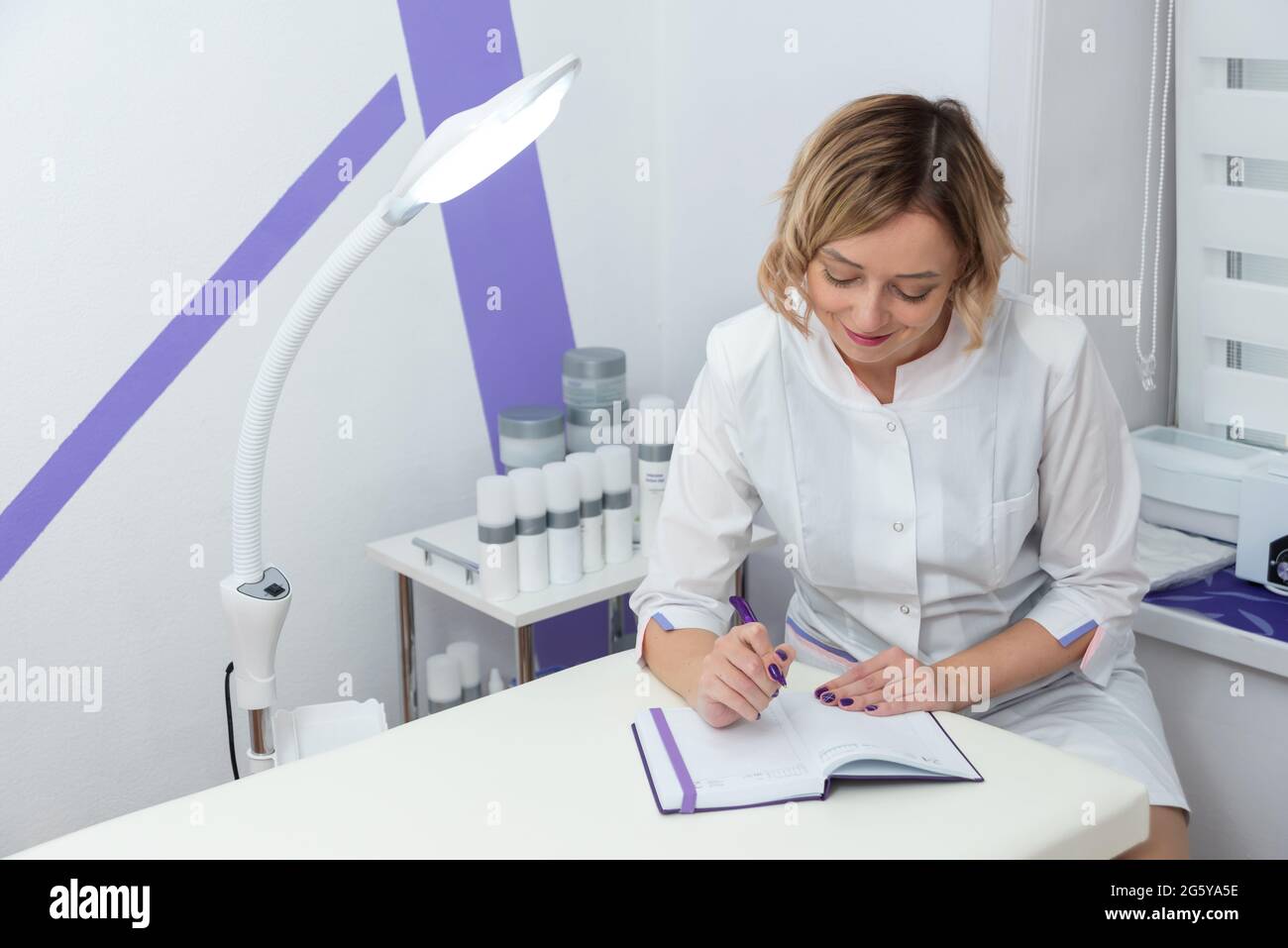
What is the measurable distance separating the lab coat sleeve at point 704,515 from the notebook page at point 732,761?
275 millimetres

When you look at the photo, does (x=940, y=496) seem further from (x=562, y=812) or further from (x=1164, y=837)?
(x=562, y=812)

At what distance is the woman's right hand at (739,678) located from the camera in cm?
126

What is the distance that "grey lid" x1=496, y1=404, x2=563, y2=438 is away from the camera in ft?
6.97

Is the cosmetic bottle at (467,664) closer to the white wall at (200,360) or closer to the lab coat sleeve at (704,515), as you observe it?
the white wall at (200,360)

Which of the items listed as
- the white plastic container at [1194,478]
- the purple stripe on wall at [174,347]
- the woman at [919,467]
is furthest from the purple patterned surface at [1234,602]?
the purple stripe on wall at [174,347]

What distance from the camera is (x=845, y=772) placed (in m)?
1.16

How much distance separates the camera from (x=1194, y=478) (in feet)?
6.54

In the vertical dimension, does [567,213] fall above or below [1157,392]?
above

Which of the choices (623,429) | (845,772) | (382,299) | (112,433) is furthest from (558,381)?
(845,772)

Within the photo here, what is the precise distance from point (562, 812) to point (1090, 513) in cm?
77

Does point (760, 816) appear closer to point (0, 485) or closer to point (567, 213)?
point (0, 485)

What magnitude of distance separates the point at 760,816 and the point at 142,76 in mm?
1348

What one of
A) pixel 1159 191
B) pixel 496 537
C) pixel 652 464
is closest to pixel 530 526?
pixel 496 537

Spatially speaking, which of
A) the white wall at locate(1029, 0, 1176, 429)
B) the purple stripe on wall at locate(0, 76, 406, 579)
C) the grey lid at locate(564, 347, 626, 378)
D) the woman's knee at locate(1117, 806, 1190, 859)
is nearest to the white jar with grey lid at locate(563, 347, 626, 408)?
the grey lid at locate(564, 347, 626, 378)
